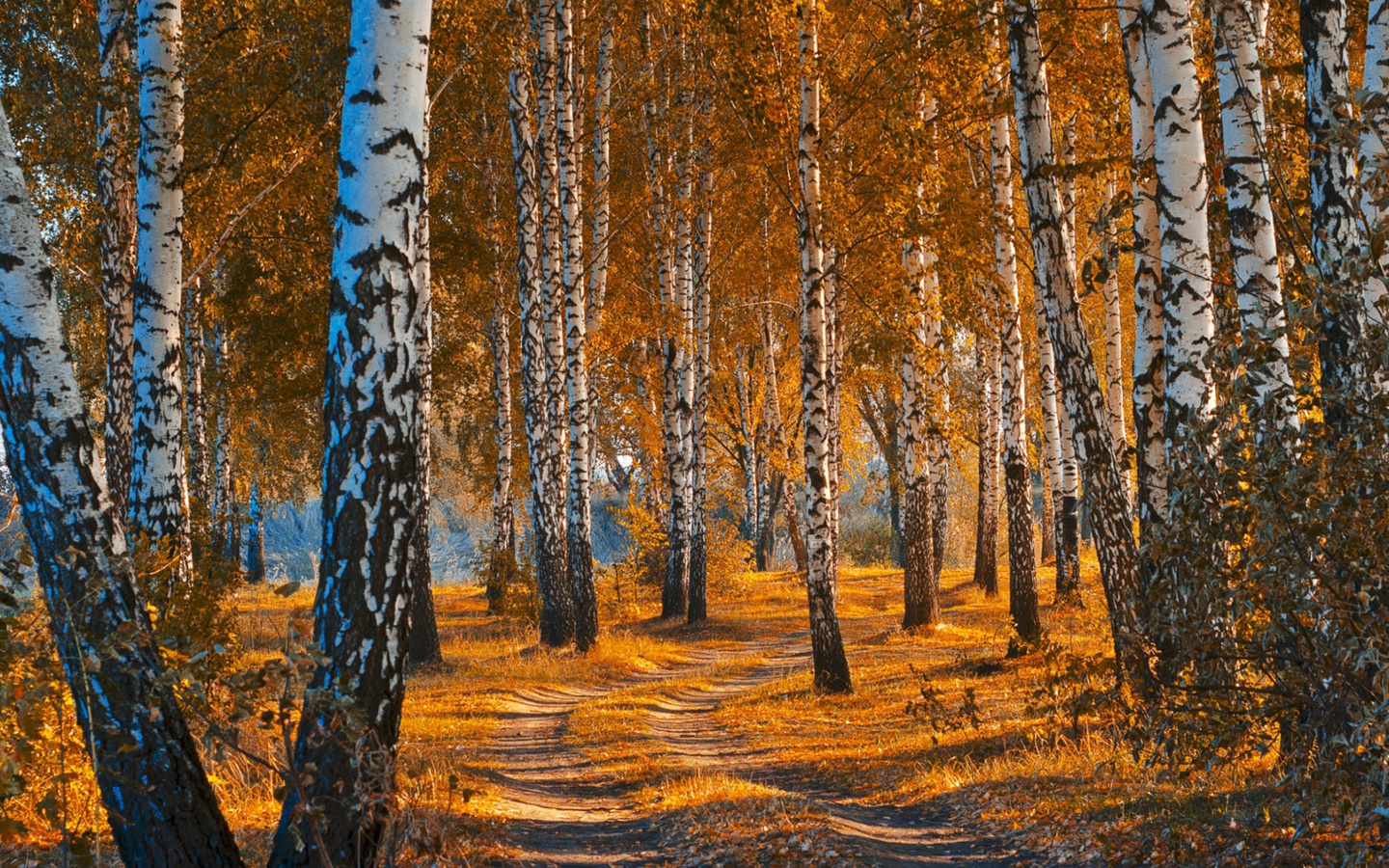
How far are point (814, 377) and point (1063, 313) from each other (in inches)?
128

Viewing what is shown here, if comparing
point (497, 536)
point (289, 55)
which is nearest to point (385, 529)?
point (289, 55)

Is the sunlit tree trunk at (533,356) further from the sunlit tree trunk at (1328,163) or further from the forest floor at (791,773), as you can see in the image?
the sunlit tree trunk at (1328,163)

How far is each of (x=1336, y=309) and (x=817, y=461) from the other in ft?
24.7

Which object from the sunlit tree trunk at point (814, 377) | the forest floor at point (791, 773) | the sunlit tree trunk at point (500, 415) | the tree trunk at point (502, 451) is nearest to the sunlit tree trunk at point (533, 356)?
the forest floor at point (791, 773)

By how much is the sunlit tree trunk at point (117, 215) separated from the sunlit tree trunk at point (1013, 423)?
9779 mm

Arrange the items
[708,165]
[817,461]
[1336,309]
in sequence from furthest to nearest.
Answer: [708,165] → [817,461] → [1336,309]

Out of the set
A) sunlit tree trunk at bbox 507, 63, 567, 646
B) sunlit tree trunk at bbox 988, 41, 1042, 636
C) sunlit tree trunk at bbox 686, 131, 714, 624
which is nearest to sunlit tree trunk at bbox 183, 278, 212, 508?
sunlit tree trunk at bbox 507, 63, 567, 646

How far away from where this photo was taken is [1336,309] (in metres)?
3.61

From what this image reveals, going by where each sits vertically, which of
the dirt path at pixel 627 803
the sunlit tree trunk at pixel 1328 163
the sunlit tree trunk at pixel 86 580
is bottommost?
the dirt path at pixel 627 803

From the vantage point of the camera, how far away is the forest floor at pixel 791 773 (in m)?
5.30

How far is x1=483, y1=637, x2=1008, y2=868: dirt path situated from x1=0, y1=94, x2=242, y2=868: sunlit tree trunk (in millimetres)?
1995

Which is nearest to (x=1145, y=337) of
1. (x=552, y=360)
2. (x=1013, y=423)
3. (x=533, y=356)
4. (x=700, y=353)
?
(x=1013, y=423)

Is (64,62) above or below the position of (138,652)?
above

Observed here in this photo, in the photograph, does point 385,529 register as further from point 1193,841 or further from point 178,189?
point 178,189
